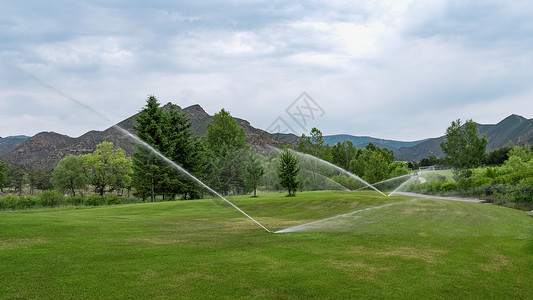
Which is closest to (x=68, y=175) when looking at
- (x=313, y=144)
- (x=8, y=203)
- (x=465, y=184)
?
(x=8, y=203)

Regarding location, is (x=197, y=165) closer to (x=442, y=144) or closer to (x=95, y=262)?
(x=442, y=144)

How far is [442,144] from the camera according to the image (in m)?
51.2

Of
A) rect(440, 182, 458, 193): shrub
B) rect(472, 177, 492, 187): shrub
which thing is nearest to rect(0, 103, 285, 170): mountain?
rect(440, 182, 458, 193): shrub

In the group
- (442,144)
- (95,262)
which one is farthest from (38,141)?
(95,262)

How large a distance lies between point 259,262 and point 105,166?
67.1 meters

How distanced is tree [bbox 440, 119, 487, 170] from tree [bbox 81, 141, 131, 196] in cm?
5847

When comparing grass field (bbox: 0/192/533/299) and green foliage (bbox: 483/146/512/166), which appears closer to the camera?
grass field (bbox: 0/192/533/299)

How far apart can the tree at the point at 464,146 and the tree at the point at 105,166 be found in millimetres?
58470

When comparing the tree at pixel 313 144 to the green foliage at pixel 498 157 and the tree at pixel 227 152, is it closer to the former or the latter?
the tree at pixel 227 152

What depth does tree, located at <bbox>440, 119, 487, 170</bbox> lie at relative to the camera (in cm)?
4819

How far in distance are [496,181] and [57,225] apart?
133 ft

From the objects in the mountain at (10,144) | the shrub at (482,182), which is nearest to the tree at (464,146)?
the shrub at (482,182)

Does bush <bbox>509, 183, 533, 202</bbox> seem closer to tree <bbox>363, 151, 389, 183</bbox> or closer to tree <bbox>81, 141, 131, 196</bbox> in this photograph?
tree <bbox>363, 151, 389, 183</bbox>

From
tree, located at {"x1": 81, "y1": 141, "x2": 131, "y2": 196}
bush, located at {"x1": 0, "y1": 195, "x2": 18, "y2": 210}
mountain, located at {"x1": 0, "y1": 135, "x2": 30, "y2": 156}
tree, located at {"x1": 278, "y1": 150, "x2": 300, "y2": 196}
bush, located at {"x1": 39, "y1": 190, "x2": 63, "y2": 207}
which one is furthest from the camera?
mountain, located at {"x1": 0, "y1": 135, "x2": 30, "y2": 156}
